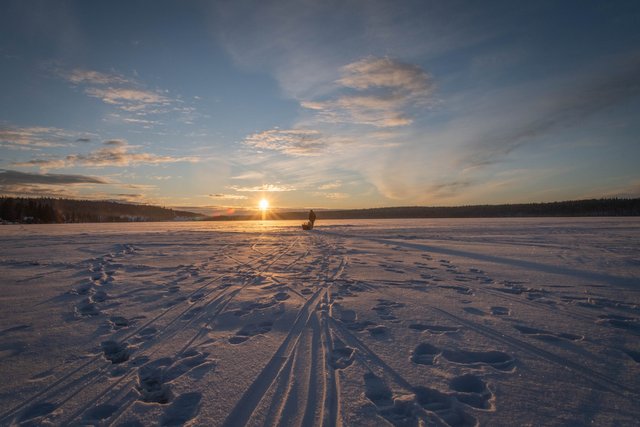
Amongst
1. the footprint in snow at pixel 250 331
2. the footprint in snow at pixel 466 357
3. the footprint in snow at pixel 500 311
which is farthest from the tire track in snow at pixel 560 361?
the footprint in snow at pixel 250 331

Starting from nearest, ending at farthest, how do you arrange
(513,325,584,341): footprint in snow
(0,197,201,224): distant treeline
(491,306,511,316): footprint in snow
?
1. (513,325,584,341): footprint in snow
2. (491,306,511,316): footprint in snow
3. (0,197,201,224): distant treeline

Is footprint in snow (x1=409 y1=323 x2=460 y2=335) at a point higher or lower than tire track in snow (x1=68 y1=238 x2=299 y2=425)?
higher

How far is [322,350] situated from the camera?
3664 millimetres

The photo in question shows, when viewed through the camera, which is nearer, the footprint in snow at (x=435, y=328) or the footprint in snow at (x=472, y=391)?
the footprint in snow at (x=472, y=391)

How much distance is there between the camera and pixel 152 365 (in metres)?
3.33

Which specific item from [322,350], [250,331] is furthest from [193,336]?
[322,350]

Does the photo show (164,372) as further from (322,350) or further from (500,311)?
(500,311)

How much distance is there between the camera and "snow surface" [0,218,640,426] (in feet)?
8.29

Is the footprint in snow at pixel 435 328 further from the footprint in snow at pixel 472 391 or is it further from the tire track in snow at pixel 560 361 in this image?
the footprint in snow at pixel 472 391

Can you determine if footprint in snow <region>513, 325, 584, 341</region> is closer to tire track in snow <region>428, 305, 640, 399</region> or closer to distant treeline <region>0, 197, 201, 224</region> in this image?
tire track in snow <region>428, 305, 640, 399</region>

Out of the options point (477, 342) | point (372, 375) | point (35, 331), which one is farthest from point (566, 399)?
point (35, 331)

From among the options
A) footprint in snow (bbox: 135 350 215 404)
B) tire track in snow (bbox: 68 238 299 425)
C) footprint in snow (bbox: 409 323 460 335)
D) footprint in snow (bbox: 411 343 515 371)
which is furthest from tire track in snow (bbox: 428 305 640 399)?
tire track in snow (bbox: 68 238 299 425)

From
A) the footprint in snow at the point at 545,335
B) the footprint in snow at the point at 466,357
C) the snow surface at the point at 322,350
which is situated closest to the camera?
the snow surface at the point at 322,350

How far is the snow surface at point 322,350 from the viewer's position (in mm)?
2525
